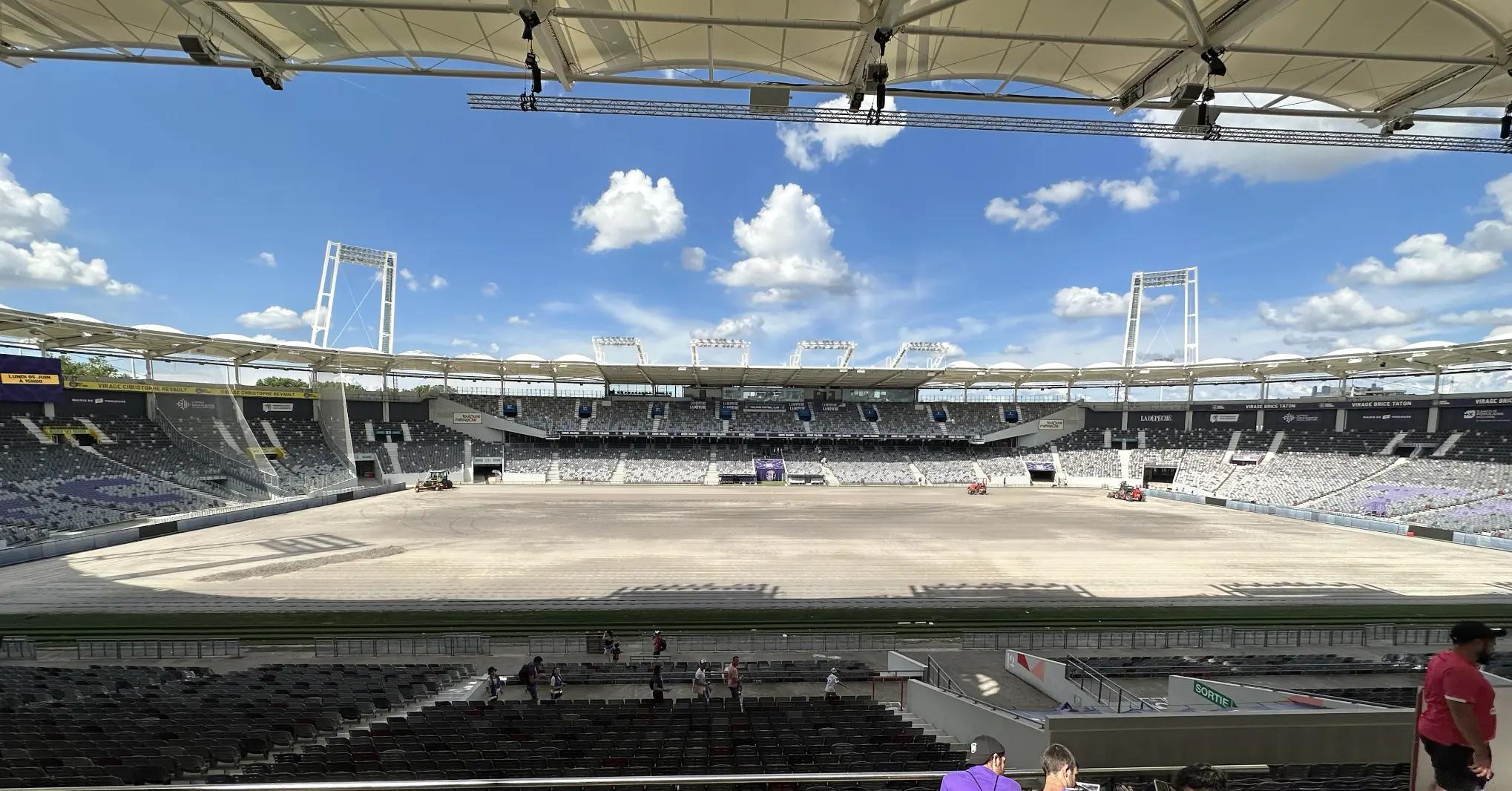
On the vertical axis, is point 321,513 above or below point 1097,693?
below

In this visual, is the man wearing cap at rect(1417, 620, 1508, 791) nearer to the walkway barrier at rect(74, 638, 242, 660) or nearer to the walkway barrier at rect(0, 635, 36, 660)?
the walkway barrier at rect(74, 638, 242, 660)

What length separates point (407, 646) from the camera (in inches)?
566

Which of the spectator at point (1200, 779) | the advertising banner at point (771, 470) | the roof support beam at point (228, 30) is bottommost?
the advertising banner at point (771, 470)

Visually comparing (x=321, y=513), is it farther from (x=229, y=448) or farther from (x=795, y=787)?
(x=795, y=787)

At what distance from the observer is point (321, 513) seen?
115 ft

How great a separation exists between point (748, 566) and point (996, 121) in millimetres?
17734

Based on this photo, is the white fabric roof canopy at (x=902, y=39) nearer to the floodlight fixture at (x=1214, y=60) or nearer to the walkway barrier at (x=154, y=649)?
the floodlight fixture at (x=1214, y=60)

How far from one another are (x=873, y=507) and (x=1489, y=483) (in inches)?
1537

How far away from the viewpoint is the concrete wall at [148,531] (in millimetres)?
23172

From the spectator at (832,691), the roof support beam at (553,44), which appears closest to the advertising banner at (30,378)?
the roof support beam at (553,44)

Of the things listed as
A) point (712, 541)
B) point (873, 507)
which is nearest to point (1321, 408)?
point (873, 507)

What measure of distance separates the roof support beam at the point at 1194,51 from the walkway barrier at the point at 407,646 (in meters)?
17.6

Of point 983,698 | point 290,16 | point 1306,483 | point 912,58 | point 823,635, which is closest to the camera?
point 290,16

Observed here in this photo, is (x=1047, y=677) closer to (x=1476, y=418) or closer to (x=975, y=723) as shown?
(x=975, y=723)
